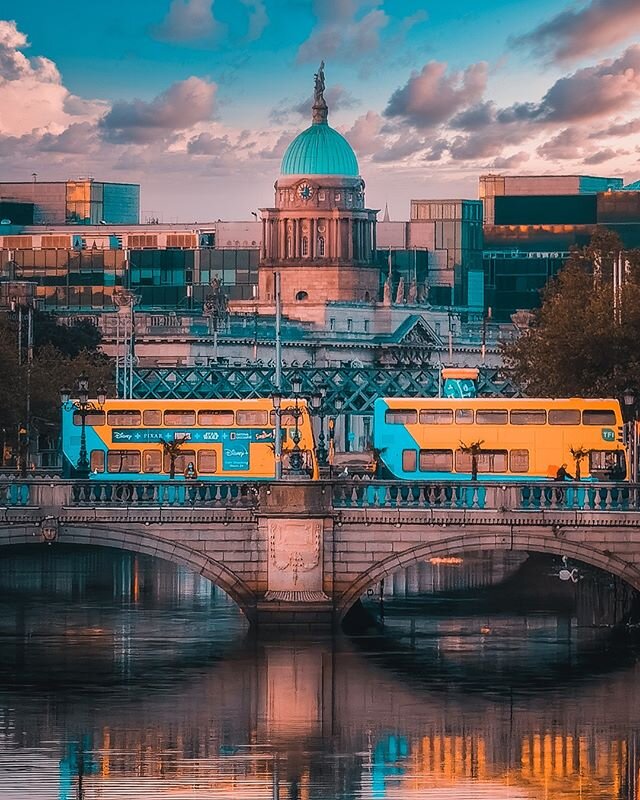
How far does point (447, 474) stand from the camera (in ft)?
324

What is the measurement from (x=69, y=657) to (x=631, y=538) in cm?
1469

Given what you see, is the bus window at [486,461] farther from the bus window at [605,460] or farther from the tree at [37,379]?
the tree at [37,379]

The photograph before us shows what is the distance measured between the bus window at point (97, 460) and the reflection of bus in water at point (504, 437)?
9.70 m

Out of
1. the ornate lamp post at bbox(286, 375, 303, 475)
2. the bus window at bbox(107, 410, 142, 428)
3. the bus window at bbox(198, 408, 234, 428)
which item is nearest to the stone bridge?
the ornate lamp post at bbox(286, 375, 303, 475)

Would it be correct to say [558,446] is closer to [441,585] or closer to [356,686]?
[441,585]

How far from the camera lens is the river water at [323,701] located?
2304 inches

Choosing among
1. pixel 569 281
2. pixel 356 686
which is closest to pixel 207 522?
pixel 356 686

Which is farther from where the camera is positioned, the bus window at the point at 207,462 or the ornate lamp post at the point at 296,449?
the bus window at the point at 207,462

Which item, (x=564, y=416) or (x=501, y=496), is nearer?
(x=501, y=496)

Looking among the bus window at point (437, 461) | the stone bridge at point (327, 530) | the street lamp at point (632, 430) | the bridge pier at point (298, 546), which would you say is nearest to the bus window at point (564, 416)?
the street lamp at point (632, 430)

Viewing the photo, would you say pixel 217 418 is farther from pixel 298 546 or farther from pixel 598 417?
pixel 298 546

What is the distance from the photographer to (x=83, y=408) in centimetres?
9662

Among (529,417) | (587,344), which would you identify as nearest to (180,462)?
(529,417)

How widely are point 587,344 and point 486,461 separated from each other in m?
6.80
